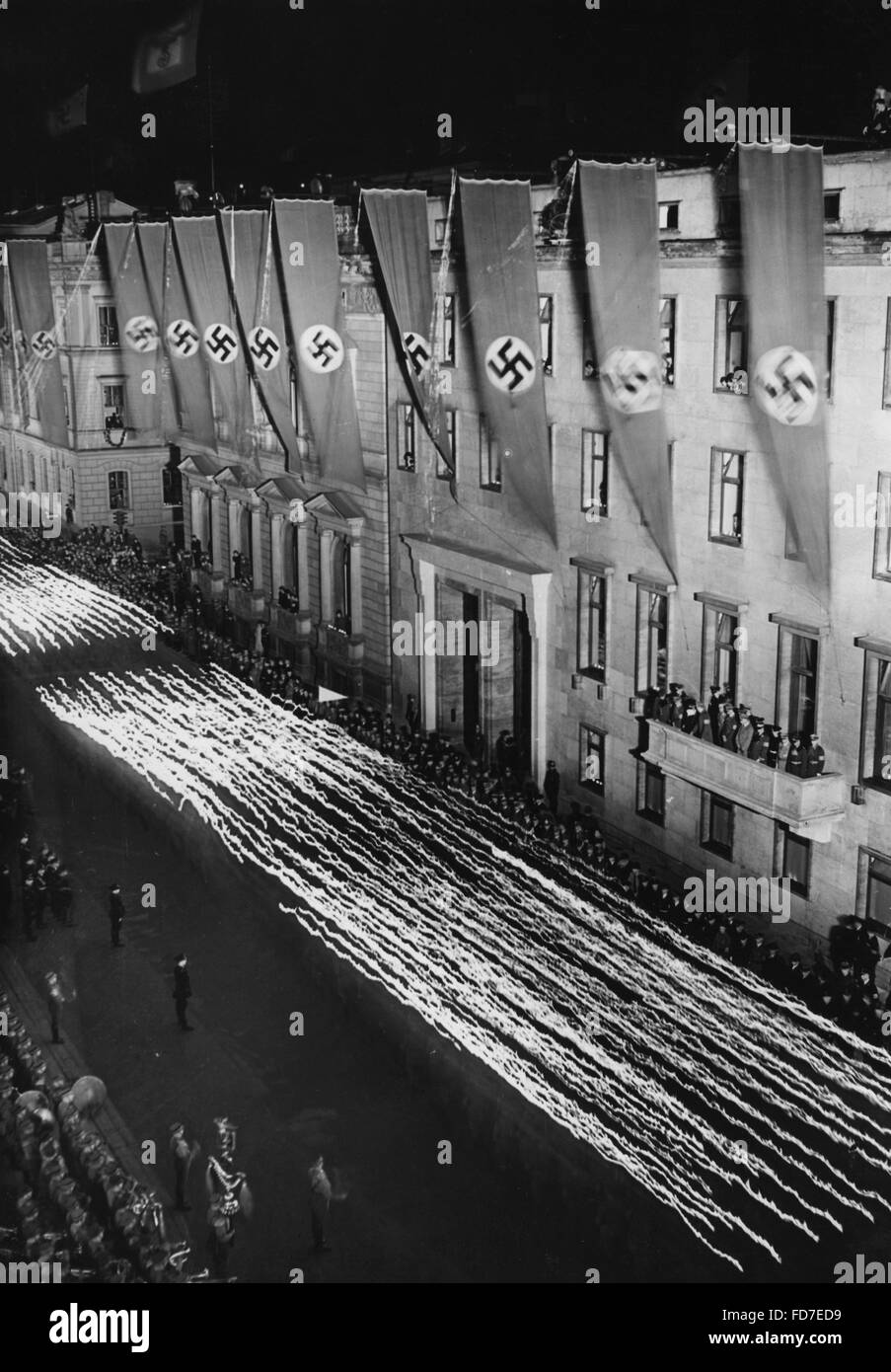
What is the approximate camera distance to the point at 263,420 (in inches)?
2270

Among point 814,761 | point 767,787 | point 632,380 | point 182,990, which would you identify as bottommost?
point 182,990

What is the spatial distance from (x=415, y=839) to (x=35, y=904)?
8494 millimetres

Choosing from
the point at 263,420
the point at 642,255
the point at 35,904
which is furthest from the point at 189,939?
the point at 263,420

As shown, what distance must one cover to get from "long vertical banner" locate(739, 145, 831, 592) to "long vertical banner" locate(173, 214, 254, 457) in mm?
18423

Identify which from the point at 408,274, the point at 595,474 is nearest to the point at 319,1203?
the point at 595,474

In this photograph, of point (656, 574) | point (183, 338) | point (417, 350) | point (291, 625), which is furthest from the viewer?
point (291, 625)

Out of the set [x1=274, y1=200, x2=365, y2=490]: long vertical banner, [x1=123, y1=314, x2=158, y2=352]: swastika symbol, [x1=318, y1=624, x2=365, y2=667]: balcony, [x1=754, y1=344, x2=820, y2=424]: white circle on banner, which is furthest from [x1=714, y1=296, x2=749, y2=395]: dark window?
[x1=123, y1=314, x2=158, y2=352]: swastika symbol

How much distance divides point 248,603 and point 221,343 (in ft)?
52.2

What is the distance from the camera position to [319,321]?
3859 cm

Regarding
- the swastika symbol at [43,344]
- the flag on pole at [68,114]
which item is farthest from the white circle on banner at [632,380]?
the flag on pole at [68,114]

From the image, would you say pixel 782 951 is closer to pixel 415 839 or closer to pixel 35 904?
pixel 415 839

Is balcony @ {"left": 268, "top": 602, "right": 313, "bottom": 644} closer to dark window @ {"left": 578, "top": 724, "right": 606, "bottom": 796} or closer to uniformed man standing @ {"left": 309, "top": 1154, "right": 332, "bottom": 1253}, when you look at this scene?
dark window @ {"left": 578, "top": 724, "right": 606, "bottom": 796}

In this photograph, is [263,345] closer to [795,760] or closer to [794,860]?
[795,760]

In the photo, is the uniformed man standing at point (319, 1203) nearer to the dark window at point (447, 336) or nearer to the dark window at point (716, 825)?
the dark window at point (716, 825)
